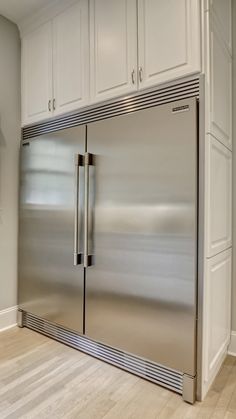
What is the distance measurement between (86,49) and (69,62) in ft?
0.64

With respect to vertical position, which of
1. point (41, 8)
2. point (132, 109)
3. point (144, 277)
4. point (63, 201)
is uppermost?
point (41, 8)

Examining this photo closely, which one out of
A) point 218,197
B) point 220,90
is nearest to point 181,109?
point 220,90

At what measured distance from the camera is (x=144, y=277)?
69.4 inches

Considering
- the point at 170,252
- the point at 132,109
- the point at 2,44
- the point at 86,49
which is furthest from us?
the point at 2,44

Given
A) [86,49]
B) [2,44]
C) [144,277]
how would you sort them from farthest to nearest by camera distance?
1. [2,44]
2. [86,49]
3. [144,277]

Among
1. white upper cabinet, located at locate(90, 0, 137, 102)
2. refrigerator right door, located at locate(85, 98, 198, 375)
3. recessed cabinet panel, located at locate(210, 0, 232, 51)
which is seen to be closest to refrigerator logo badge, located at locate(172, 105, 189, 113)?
refrigerator right door, located at locate(85, 98, 198, 375)

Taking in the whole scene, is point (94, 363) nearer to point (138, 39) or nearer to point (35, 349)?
point (35, 349)

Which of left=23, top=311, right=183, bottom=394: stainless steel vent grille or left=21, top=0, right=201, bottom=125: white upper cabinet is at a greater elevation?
left=21, top=0, right=201, bottom=125: white upper cabinet

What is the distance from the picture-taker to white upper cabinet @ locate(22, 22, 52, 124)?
2395 millimetres

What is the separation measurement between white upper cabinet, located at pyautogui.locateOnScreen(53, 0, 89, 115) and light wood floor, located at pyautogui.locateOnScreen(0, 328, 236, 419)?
6.28 ft

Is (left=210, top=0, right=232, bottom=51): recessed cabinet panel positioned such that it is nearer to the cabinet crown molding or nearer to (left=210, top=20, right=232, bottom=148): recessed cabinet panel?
(left=210, top=20, right=232, bottom=148): recessed cabinet panel

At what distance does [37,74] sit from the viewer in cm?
250

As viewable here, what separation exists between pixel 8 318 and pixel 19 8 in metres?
2.73

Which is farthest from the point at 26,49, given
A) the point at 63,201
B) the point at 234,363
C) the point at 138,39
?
the point at 234,363
